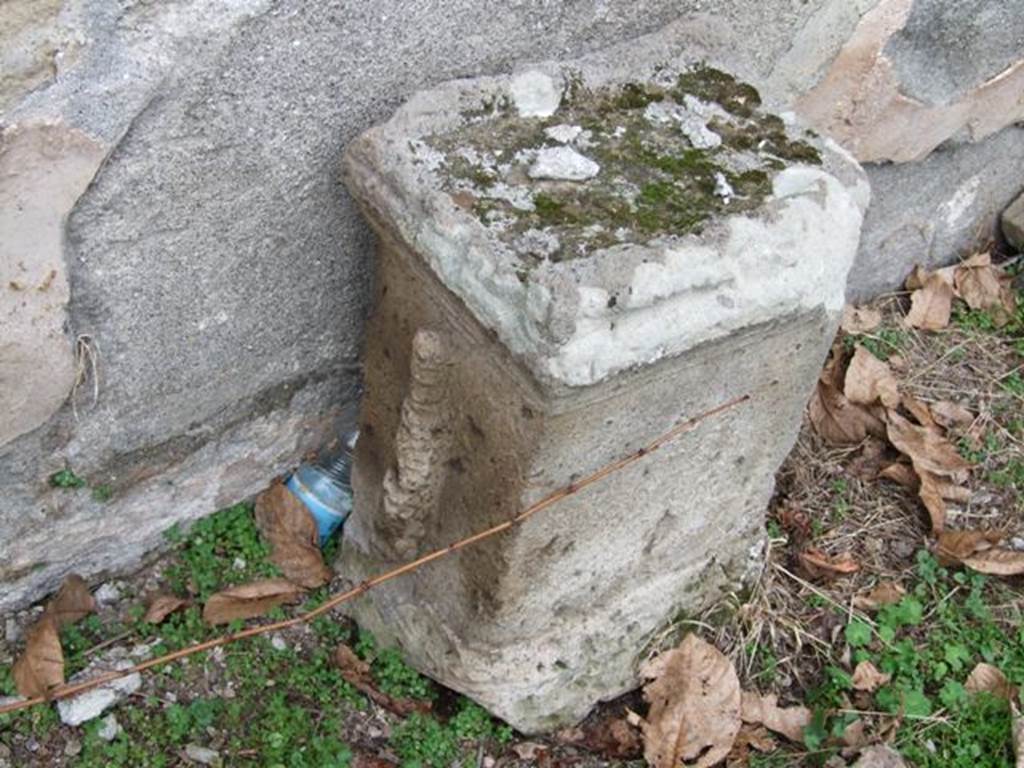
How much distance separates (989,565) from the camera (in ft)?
8.38

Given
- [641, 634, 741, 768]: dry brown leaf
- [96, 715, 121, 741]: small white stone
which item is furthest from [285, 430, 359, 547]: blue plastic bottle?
[641, 634, 741, 768]: dry brown leaf

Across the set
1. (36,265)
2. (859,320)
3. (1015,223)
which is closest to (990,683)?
(859,320)

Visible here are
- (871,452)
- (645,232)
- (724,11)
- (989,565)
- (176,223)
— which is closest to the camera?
(645,232)

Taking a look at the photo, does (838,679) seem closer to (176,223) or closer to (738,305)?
(738,305)

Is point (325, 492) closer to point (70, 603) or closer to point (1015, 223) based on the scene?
point (70, 603)

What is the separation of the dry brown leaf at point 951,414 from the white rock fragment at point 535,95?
4.44 feet

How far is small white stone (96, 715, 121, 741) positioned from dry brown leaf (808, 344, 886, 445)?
1.57m

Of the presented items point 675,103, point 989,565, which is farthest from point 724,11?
point 989,565

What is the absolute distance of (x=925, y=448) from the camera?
2.74 meters

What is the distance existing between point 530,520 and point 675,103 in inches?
27.8

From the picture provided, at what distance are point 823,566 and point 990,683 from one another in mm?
370

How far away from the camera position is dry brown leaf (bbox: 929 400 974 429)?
9.40 ft

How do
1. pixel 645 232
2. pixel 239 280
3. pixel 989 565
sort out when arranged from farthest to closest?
pixel 989 565 → pixel 239 280 → pixel 645 232

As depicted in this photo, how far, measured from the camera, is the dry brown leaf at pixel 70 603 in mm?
2125
